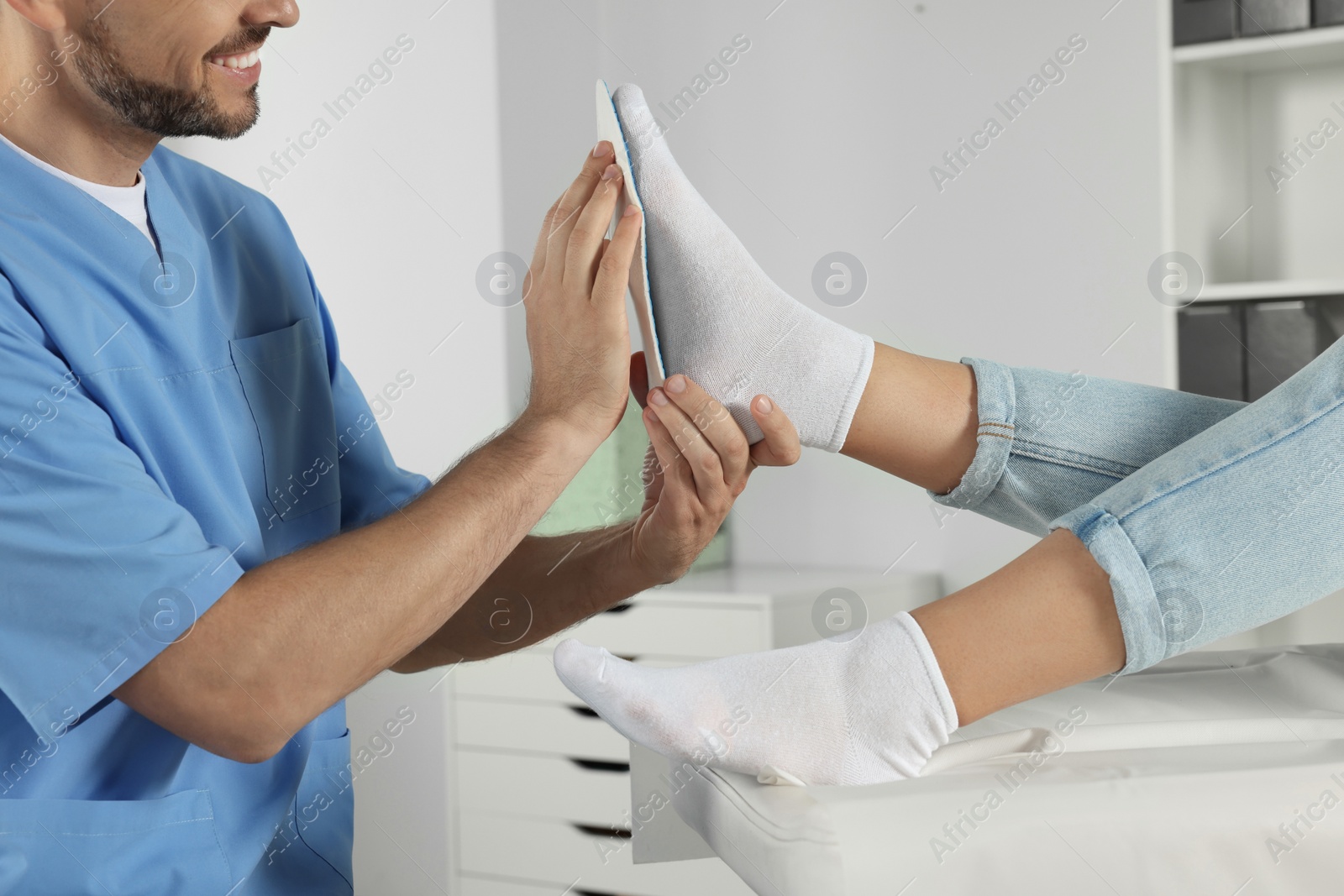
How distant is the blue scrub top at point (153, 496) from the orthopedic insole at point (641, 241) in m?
0.26

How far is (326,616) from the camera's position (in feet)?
2.01

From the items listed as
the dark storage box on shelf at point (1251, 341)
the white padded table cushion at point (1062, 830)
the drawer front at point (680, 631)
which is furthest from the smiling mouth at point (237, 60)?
the dark storage box on shelf at point (1251, 341)

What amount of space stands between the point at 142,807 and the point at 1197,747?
0.64 meters

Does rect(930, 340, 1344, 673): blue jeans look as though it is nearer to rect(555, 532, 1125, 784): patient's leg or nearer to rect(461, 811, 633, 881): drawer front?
rect(555, 532, 1125, 784): patient's leg

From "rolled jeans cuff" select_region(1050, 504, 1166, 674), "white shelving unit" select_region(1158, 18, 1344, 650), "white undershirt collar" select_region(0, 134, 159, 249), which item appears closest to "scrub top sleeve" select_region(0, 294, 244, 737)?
"white undershirt collar" select_region(0, 134, 159, 249)

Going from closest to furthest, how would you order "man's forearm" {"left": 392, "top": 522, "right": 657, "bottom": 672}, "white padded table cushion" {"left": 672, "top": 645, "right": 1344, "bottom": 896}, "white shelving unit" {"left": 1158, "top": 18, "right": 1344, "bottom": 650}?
"white padded table cushion" {"left": 672, "top": 645, "right": 1344, "bottom": 896} → "man's forearm" {"left": 392, "top": 522, "right": 657, "bottom": 672} → "white shelving unit" {"left": 1158, "top": 18, "right": 1344, "bottom": 650}

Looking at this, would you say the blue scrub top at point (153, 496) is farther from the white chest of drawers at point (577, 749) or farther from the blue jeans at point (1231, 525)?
the white chest of drawers at point (577, 749)

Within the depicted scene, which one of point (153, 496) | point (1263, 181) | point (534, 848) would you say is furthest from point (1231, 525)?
point (534, 848)

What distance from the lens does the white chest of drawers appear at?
172 centimetres

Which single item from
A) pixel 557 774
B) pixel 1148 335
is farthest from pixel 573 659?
pixel 1148 335

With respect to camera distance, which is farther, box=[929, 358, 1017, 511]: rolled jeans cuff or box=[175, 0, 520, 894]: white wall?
box=[175, 0, 520, 894]: white wall

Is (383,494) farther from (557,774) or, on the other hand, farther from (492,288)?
(492,288)

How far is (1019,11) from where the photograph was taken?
1823mm

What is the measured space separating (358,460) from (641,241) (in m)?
0.32
